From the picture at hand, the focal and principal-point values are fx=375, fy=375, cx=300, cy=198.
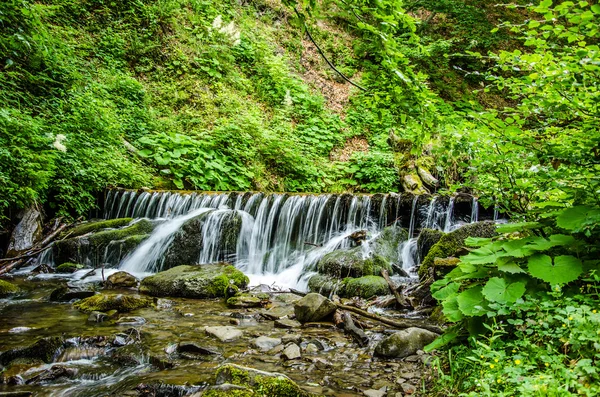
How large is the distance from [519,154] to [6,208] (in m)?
8.68

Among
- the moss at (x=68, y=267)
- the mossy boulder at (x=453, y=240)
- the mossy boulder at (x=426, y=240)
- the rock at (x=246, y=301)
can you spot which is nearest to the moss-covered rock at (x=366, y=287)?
the mossy boulder at (x=453, y=240)

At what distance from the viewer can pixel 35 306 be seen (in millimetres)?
5078

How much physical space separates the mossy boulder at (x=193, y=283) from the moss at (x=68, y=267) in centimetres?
204

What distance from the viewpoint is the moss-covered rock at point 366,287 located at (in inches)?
226

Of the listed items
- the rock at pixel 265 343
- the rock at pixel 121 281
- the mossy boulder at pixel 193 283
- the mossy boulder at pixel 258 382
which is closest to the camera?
the mossy boulder at pixel 258 382

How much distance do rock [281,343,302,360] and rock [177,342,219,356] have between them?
0.67 meters

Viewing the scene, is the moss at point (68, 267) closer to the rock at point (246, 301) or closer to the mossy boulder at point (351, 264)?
the rock at point (246, 301)

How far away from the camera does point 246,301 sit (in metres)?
5.55

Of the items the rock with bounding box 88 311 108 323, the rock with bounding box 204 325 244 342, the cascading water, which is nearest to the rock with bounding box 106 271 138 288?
the cascading water

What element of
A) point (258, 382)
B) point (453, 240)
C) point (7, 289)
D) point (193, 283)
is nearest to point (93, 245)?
point (7, 289)

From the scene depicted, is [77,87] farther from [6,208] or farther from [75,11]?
[75,11]

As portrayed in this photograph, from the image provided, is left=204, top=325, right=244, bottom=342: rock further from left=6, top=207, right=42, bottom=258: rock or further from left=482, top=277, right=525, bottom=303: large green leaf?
left=6, top=207, right=42, bottom=258: rock

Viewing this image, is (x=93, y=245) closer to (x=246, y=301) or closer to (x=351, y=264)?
(x=246, y=301)

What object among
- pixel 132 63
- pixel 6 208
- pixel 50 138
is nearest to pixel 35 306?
pixel 6 208
